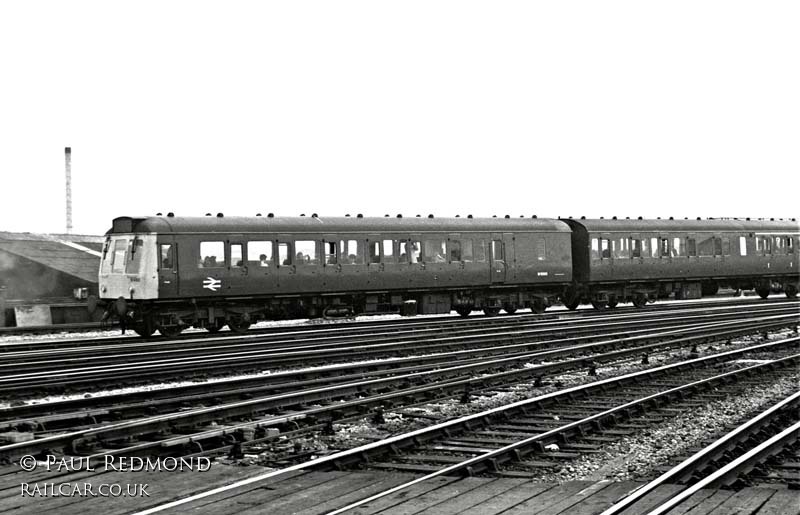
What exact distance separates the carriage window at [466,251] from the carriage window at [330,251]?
493cm

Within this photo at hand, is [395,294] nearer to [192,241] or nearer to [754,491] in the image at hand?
[192,241]

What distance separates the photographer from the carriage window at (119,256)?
2552 cm

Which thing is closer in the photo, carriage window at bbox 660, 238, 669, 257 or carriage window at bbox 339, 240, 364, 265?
carriage window at bbox 339, 240, 364, 265

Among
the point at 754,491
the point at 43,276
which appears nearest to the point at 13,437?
the point at 754,491

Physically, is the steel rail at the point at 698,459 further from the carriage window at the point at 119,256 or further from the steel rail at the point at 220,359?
the carriage window at the point at 119,256

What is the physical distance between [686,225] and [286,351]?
23304 millimetres

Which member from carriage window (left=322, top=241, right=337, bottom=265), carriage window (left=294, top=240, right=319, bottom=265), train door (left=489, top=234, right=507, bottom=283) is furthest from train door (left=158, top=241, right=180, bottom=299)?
train door (left=489, top=234, right=507, bottom=283)

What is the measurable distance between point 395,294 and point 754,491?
2299cm

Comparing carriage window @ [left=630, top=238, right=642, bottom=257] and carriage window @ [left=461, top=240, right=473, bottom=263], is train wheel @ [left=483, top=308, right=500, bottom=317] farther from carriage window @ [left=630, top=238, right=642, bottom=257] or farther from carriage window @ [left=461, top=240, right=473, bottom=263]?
carriage window @ [left=630, top=238, right=642, bottom=257]

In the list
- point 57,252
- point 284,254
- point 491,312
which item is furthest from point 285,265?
point 57,252

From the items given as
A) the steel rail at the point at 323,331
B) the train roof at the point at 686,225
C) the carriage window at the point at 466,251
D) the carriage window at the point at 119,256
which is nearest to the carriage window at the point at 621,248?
the train roof at the point at 686,225

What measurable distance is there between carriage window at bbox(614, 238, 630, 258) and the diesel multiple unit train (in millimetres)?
48

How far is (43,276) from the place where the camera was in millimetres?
36094

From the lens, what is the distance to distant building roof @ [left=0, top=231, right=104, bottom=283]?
36750mm
